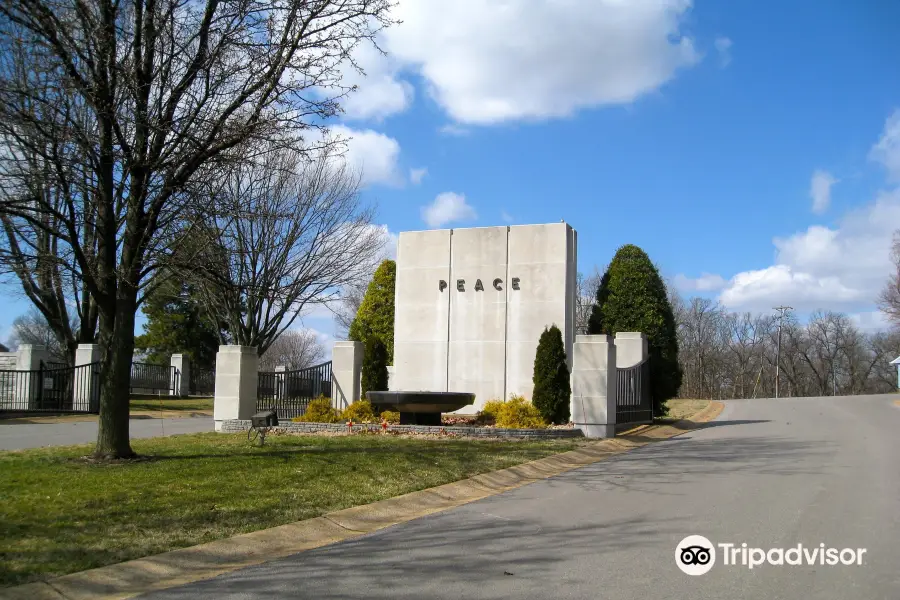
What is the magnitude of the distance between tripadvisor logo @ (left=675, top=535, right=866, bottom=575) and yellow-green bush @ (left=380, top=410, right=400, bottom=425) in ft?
39.0

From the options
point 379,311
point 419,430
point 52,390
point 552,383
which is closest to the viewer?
point 419,430

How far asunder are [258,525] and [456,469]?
4.52m

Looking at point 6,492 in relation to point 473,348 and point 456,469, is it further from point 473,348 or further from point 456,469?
point 473,348

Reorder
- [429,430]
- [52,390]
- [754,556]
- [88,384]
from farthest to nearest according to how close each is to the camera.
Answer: [88,384]
[52,390]
[429,430]
[754,556]

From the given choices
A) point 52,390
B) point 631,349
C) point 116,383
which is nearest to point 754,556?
point 116,383

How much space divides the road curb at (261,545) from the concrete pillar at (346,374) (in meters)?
8.60

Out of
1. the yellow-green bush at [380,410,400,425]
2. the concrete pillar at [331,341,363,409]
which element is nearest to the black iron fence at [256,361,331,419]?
the concrete pillar at [331,341,363,409]

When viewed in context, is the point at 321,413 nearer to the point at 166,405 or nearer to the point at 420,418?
the point at 420,418

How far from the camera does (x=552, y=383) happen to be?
18328 millimetres

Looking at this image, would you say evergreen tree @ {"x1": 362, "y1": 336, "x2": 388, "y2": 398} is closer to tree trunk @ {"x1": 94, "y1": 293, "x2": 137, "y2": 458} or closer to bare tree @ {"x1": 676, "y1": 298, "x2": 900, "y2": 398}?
tree trunk @ {"x1": 94, "y1": 293, "x2": 137, "y2": 458}

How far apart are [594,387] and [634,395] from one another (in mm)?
3608

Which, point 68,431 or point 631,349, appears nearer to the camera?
point 68,431

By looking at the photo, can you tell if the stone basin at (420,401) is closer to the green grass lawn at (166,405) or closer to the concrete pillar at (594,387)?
the concrete pillar at (594,387)

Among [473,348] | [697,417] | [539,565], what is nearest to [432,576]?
[539,565]
